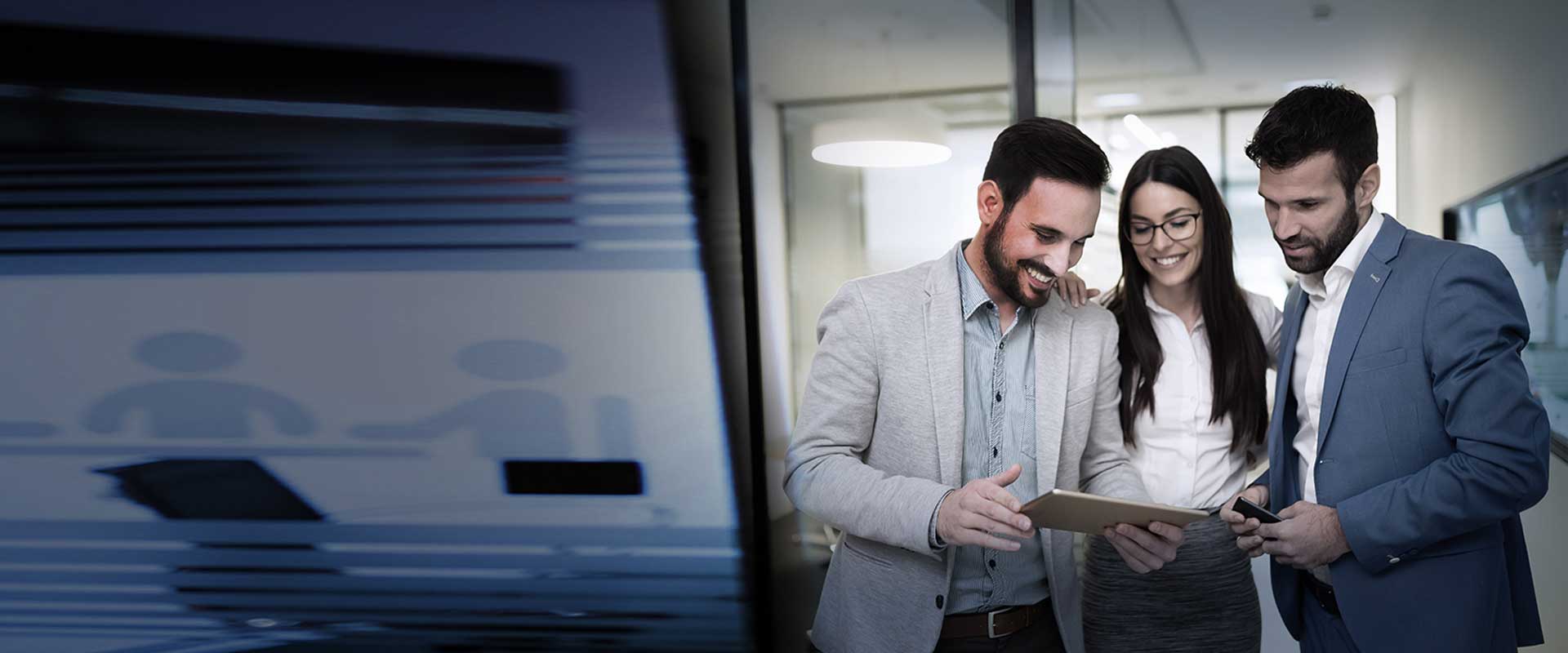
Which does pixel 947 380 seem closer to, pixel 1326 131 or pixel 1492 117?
pixel 1326 131

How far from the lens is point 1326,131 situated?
5.35 feet

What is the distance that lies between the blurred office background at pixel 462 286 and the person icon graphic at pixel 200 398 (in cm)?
1

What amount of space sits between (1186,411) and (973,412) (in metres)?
0.58

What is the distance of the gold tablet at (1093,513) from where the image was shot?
1307 millimetres

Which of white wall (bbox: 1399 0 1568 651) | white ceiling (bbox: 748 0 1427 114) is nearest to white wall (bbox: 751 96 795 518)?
white ceiling (bbox: 748 0 1427 114)

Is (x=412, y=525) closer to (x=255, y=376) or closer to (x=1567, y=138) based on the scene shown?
(x=255, y=376)

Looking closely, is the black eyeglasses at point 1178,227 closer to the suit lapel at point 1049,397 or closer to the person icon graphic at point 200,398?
the suit lapel at point 1049,397

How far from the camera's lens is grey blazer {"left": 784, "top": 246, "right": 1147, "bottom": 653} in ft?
5.21

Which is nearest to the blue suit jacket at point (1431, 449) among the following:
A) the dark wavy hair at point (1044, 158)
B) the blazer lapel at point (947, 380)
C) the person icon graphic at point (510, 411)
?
the dark wavy hair at point (1044, 158)

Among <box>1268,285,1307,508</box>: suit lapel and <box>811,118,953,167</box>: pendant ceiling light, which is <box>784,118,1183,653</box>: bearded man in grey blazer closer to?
<box>1268,285,1307,508</box>: suit lapel

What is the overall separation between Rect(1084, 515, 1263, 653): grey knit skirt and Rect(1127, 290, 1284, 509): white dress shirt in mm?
75

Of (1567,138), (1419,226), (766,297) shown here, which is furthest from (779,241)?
(1419,226)

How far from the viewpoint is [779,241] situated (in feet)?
9.33

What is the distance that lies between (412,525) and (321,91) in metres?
1.45
